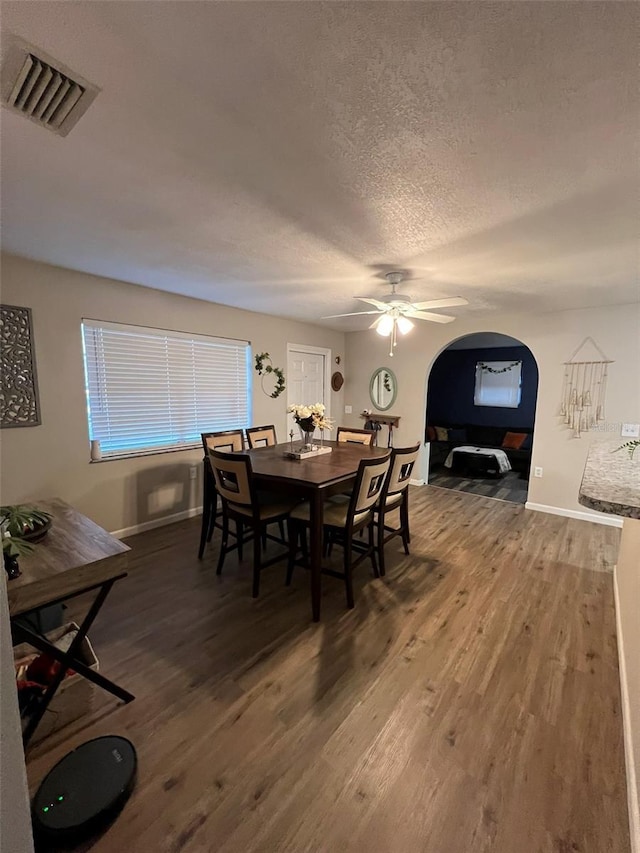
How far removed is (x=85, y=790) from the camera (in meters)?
1.26

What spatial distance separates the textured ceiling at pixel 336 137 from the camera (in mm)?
911

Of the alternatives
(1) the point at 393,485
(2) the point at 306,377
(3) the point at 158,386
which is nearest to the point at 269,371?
(2) the point at 306,377

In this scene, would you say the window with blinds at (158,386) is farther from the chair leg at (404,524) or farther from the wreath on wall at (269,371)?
the chair leg at (404,524)

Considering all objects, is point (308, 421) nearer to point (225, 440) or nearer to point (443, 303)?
point (225, 440)

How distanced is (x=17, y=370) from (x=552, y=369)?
5.38m

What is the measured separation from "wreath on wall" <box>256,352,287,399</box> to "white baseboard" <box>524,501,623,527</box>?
11.7ft

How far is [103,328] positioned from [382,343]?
3.89 m

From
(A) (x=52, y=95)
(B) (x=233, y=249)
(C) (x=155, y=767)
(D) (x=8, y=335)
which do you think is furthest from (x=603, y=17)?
(D) (x=8, y=335)

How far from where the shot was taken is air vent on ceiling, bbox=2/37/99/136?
1.03 m

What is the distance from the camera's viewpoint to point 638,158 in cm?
138

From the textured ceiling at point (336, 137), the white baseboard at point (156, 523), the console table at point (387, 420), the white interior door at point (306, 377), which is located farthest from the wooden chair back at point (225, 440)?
the console table at point (387, 420)

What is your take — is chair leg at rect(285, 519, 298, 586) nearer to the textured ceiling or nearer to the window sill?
the window sill

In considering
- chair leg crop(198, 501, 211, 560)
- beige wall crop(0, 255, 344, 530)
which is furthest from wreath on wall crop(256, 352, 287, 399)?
chair leg crop(198, 501, 211, 560)

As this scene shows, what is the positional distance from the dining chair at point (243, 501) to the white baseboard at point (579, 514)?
336 cm
